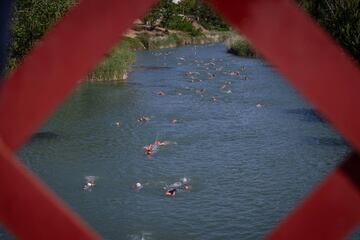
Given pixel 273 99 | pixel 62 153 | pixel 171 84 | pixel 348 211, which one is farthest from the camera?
pixel 171 84

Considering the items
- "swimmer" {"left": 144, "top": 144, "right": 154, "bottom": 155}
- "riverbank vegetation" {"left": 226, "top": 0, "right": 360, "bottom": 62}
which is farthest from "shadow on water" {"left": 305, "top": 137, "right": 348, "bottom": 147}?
"swimmer" {"left": 144, "top": 144, "right": 154, "bottom": 155}

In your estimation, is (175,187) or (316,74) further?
(175,187)

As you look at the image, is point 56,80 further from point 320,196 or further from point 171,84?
point 171,84

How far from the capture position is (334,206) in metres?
0.74

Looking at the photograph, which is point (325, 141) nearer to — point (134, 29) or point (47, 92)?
point (47, 92)

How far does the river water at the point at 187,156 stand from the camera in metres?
8.56

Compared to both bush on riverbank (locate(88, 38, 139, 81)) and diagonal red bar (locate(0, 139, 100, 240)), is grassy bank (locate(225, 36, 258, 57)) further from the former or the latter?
diagonal red bar (locate(0, 139, 100, 240))

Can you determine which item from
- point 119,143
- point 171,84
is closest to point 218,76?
point 171,84

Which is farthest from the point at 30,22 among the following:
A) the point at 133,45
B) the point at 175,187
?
the point at 133,45

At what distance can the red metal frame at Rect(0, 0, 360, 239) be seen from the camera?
2.38ft

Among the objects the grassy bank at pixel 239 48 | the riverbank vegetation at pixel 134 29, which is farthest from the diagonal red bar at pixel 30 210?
the grassy bank at pixel 239 48

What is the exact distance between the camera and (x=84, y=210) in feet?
29.0

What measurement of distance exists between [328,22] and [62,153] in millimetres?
7596

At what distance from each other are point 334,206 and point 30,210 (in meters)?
0.36
